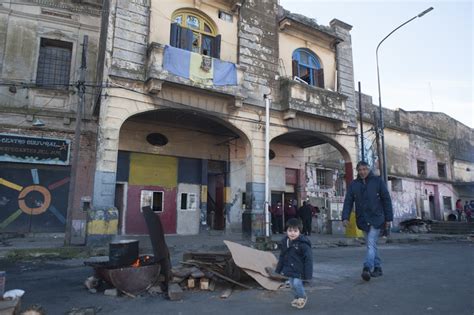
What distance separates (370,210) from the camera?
233 inches

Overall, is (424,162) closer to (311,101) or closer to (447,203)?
(447,203)

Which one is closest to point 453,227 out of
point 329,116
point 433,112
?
point 433,112

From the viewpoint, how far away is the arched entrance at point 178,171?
48.5ft

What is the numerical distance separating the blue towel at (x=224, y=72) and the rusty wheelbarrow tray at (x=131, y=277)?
8802 mm

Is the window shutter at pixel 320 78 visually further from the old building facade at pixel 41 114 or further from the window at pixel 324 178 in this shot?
the old building facade at pixel 41 114

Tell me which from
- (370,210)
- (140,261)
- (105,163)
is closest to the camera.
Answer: (140,261)

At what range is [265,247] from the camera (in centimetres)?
1162

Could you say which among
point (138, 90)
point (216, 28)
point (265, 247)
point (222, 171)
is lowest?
point (265, 247)

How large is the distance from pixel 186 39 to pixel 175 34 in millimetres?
451

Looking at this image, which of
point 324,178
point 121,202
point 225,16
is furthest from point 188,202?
point 324,178

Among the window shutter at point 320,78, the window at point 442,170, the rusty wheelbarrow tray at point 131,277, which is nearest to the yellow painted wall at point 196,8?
the window shutter at point 320,78

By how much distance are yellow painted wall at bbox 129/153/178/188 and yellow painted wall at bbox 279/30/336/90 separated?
6.74 metres

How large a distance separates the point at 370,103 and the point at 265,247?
18.1m

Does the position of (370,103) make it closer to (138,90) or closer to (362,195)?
(138,90)
